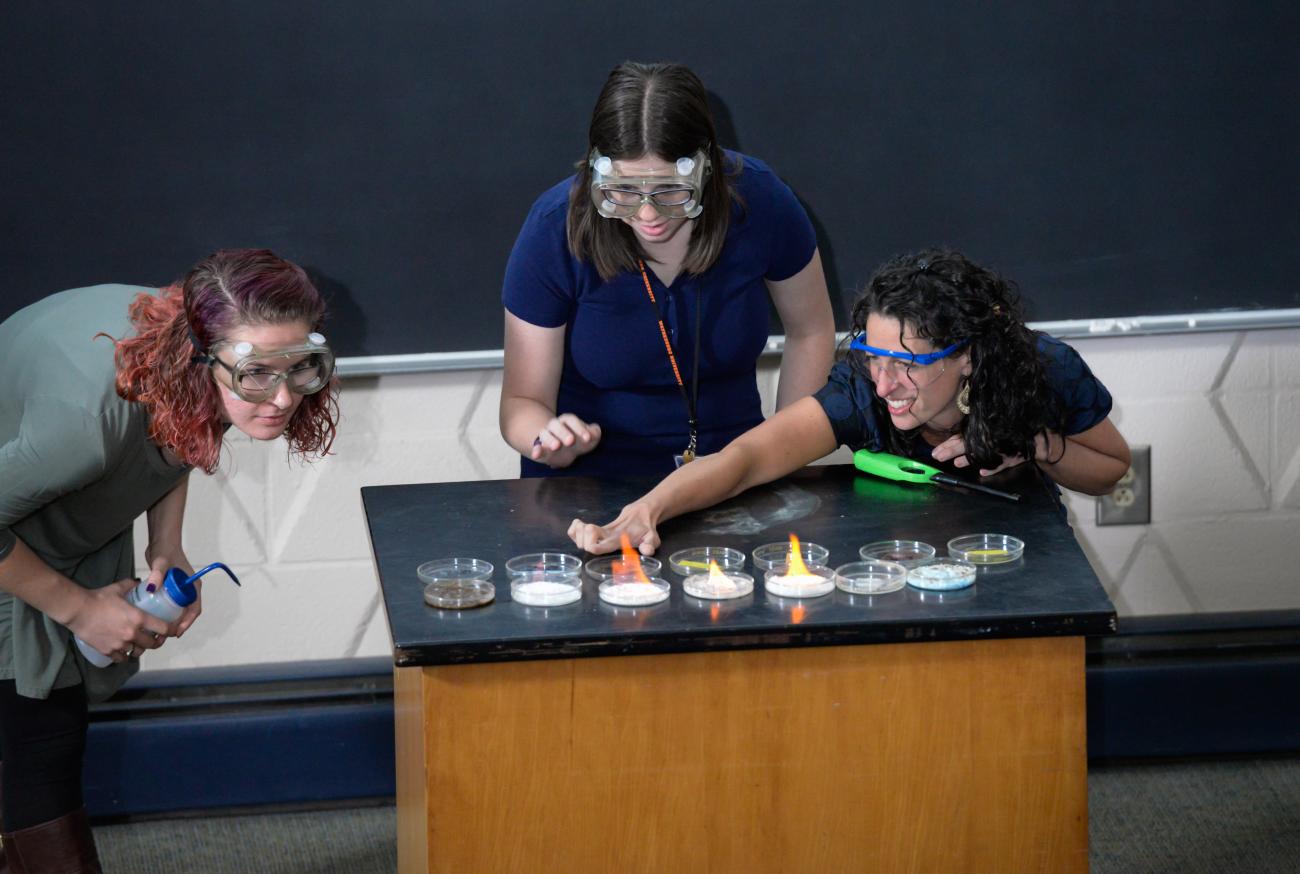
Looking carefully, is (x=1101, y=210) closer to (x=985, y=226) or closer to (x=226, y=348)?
(x=985, y=226)

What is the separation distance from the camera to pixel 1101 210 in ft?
9.89

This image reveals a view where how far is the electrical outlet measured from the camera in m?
3.19

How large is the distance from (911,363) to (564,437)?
0.54m

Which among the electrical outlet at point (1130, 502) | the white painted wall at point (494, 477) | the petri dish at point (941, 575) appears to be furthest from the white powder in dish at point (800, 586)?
the electrical outlet at point (1130, 502)

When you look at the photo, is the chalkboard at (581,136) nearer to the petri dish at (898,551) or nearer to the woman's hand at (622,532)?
the woman's hand at (622,532)

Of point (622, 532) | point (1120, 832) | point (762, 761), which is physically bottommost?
point (1120, 832)

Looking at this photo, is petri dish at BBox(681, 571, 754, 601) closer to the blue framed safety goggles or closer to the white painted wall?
the blue framed safety goggles

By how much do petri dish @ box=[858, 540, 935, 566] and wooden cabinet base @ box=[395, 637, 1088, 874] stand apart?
173 millimetres

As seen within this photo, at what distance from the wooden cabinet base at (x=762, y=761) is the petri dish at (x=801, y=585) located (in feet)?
0.26

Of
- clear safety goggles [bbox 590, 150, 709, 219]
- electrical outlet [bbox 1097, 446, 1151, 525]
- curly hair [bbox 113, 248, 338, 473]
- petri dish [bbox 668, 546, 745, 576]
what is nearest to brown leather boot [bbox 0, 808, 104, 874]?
curly hair [bbox 113, 248, 338, 473]

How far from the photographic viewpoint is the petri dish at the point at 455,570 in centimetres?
192

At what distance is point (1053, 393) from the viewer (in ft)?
7.44

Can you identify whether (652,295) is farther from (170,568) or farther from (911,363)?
(170,568)

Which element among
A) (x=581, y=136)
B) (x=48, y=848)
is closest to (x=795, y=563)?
(x=48, y=848)
